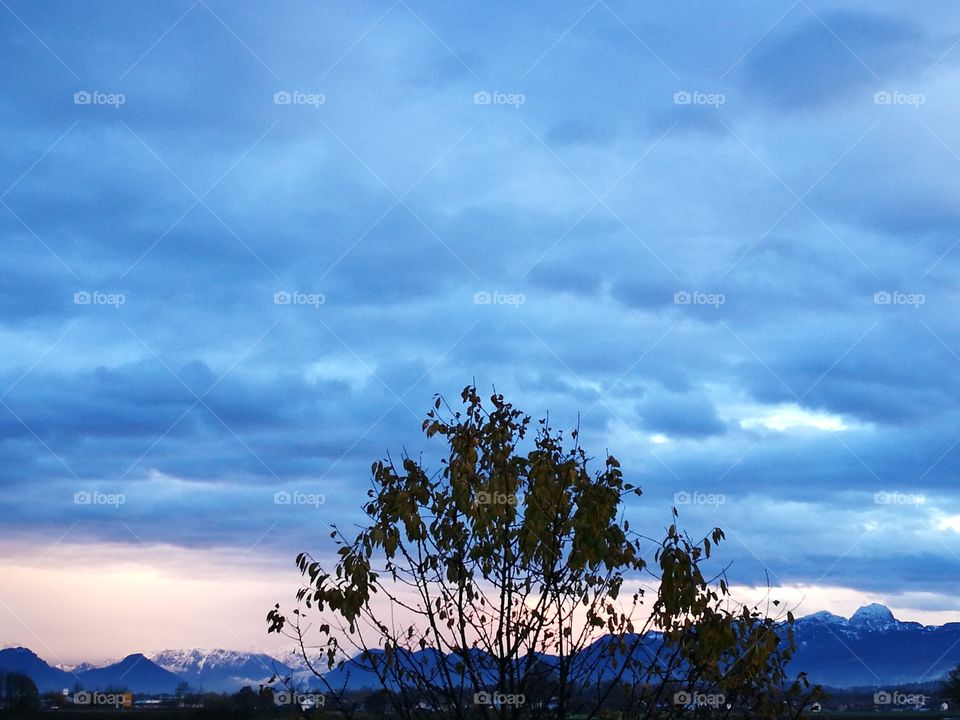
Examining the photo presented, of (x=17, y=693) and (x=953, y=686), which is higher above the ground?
(x=17, y=693)

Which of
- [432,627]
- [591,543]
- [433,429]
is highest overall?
[433,429]

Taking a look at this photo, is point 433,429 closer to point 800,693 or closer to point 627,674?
point 627,674

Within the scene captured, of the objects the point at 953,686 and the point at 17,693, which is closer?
the point at 953,686

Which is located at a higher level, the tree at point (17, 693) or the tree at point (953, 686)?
the tree at point (17, 693)

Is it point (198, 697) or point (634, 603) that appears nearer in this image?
point (634, 603)

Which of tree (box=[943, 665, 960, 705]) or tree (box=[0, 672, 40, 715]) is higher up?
tree (box=[0, 672, 40, 715])

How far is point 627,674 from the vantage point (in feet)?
33.2

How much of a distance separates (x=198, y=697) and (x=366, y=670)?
203 metres

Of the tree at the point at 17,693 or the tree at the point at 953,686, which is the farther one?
the tree at the point at 17,693

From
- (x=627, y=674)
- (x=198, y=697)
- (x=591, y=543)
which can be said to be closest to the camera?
(x=591, y=543)

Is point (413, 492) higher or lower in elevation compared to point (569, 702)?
higher

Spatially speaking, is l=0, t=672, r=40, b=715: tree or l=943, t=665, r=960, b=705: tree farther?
l=0, t=672, r=40, b=715: tree

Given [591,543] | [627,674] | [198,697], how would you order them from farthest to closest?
[198,697] < [627,674] < [591,543]

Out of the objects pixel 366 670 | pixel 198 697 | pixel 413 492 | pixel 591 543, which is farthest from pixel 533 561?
pixel 198 697
